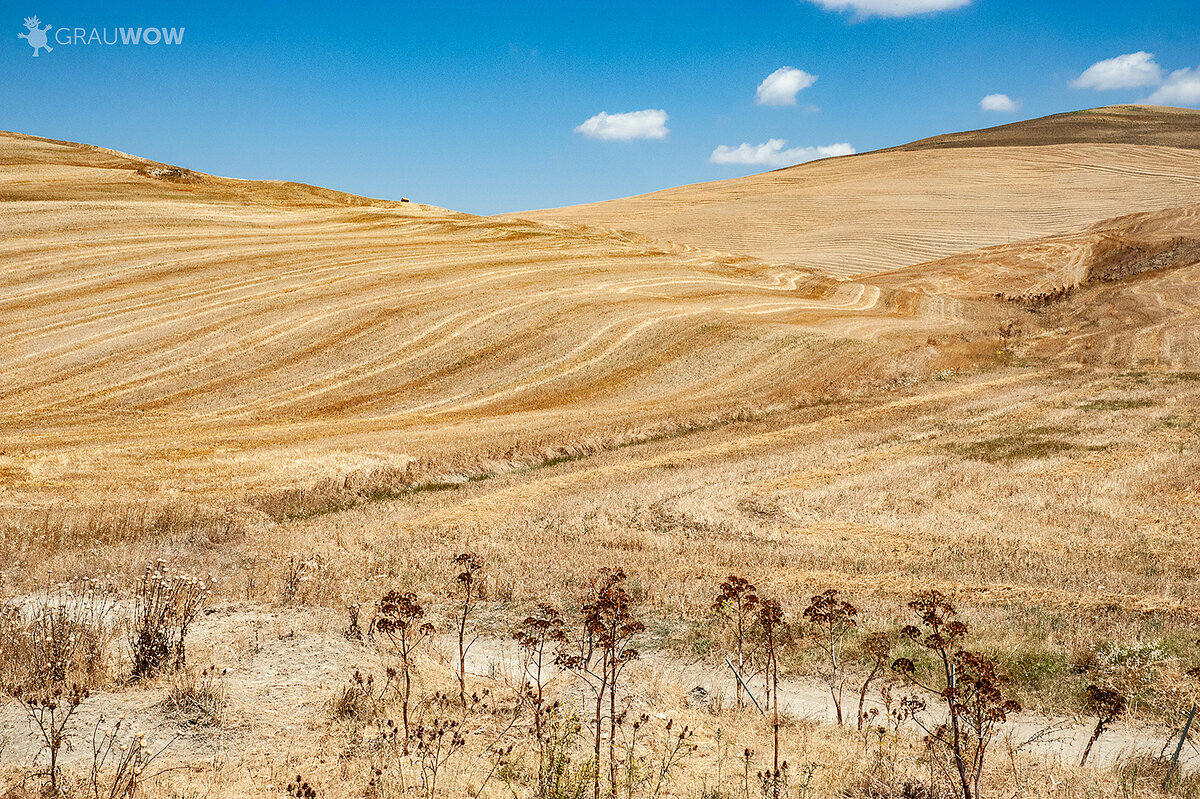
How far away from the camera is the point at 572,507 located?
15.0 m

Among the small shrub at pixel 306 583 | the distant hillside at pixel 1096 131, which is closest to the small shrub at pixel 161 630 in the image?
the small shrub at pixel 306 583

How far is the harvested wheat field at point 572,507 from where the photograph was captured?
6227 mm

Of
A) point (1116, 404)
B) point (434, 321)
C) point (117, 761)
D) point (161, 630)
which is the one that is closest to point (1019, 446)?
point (1116, 404)

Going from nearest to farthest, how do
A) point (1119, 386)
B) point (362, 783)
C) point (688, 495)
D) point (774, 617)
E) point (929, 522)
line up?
point (362, 783)
point (774, 617)
point (929, 522)
point (688, 495)
point (1119, 386)

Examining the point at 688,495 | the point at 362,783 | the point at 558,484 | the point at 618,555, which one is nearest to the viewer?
the point at 362,783

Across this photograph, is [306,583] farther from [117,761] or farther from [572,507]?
[572,507]

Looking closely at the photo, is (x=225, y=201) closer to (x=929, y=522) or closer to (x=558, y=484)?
(x=558, y=484)

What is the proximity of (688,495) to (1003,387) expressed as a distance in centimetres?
1575

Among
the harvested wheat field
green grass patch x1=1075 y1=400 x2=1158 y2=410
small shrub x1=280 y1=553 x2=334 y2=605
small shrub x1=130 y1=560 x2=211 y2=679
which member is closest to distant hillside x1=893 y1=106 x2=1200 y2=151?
the harvested wheat field

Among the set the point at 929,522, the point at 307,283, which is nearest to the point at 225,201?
the point at 307,283

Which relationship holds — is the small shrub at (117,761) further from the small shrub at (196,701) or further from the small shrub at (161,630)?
the small shrub at (161,630)

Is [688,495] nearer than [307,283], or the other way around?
[688,495]

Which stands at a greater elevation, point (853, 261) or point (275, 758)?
point (853, 261)

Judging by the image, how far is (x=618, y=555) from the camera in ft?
39.3
